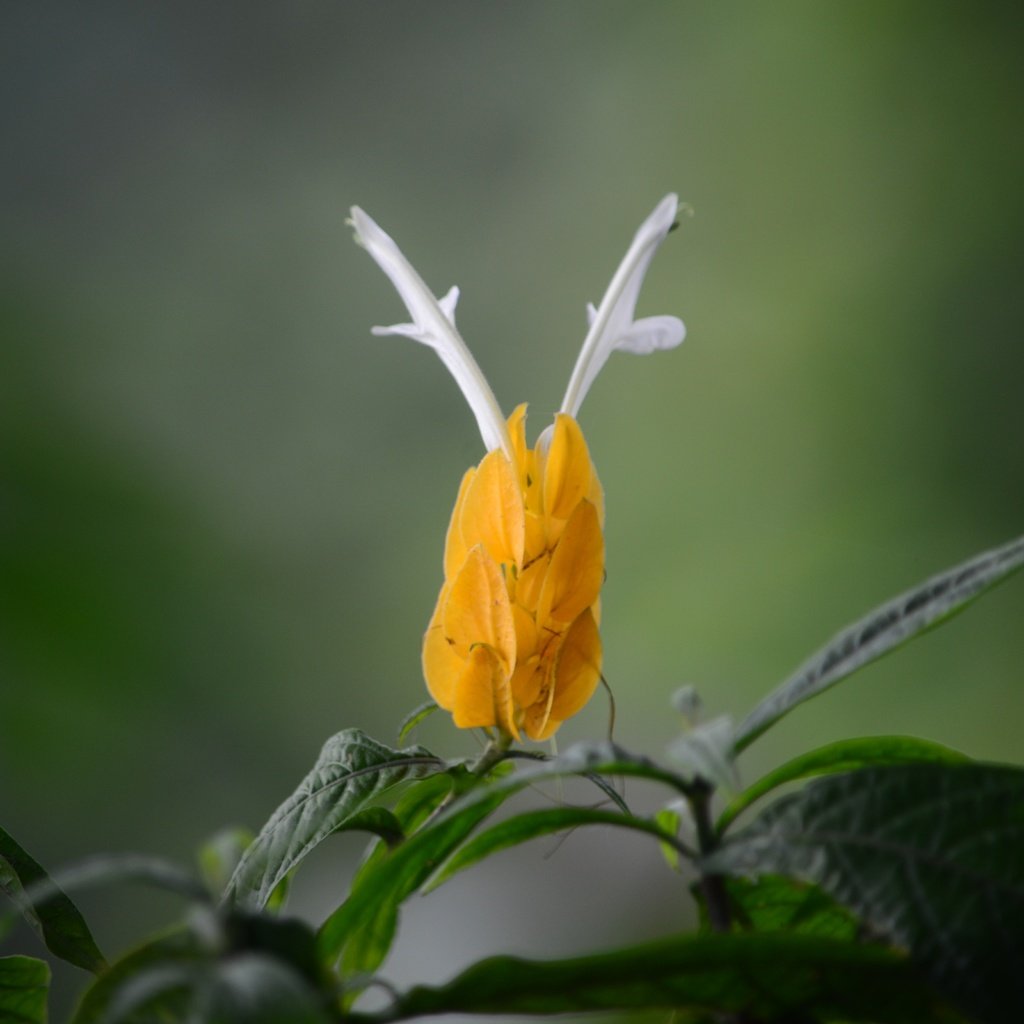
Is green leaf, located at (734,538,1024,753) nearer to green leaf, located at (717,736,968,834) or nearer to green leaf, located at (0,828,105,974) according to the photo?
green leaf, located at (717,736,968,834)

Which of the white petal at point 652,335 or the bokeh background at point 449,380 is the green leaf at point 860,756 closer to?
the white petal at point 652,335

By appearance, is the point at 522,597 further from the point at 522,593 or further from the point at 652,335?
the point at 652,335

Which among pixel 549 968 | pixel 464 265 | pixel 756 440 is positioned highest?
pixel 464 265

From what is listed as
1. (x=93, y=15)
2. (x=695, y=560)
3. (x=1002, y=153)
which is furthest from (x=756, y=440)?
(x=93, y=15)

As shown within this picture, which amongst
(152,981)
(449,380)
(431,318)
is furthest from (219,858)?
(449,380)

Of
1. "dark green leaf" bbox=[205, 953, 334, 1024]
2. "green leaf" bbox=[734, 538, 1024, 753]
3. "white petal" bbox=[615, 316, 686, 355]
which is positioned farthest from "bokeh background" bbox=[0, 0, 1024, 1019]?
"dark green leaf" bbox=[205, 953, 334, 1024]

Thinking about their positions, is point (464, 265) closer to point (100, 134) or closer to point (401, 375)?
point (401, 375)

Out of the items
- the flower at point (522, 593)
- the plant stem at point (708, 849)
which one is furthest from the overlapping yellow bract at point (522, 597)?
the plant stem at point (708, 849)
